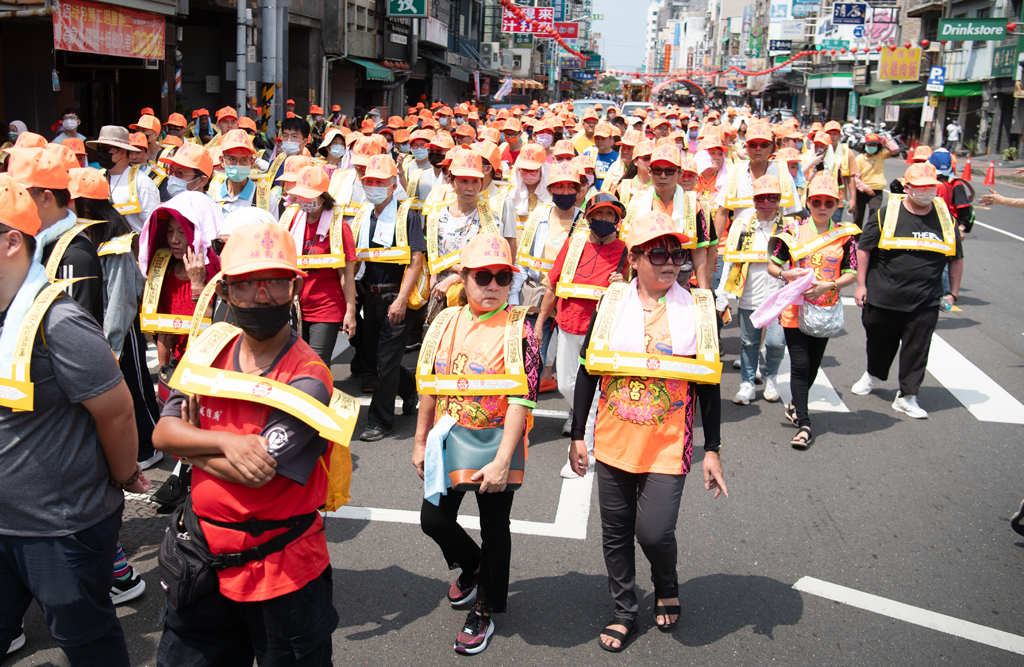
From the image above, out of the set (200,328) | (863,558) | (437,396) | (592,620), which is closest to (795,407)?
(863,558)

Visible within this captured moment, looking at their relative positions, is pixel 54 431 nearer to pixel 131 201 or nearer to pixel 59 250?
pixel 59 250

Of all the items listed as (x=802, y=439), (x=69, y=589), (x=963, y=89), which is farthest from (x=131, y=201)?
(x=963, y=89)

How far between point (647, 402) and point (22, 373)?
8.12 feet

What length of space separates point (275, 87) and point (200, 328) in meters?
15.3

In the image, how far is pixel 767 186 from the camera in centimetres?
709

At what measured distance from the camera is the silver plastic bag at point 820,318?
6602 millimetres

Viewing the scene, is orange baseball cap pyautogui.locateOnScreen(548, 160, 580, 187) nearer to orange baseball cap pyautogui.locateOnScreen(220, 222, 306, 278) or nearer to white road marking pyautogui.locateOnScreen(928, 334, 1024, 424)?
orange baseball cap pyautogui.locateOnScreen(220, 222, 306, 278)

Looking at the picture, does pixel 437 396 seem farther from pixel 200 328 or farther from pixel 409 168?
pixel 409 168

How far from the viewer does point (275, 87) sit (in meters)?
17.5

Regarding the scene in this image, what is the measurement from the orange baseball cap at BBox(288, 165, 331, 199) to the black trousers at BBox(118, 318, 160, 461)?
1403mm

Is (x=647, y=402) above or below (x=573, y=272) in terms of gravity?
below

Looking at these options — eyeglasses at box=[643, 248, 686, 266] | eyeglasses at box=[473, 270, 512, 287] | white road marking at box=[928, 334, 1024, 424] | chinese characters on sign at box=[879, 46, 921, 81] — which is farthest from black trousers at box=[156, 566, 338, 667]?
chinese characters on sign at box=[879, 46, 921, 81]

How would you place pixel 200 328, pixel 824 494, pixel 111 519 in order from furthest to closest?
pixel 824 494
pixel 200 328
pixel 111 519

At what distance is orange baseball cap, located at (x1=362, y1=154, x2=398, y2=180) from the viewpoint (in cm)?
660
